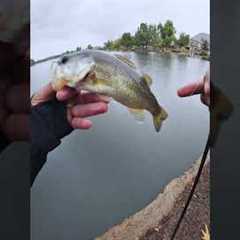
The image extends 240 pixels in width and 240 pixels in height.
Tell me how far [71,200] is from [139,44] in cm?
90

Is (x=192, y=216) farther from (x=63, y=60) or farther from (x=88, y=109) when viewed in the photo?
(x=63, y=60)

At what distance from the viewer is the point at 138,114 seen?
3.09m

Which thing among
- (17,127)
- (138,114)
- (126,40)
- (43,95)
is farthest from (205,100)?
(17,127)

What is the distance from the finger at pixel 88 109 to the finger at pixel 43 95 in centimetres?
15

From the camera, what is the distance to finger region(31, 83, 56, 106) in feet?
9.50

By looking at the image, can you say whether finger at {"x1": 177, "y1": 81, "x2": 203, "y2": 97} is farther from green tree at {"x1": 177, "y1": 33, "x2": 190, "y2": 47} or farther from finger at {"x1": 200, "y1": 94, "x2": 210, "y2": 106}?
green tree at {"x1": 177, "y1": 33, "x2": 190, "y2": 47}

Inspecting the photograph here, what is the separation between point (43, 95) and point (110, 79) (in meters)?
0.34

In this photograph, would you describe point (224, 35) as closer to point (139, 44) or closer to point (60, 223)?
point (139, 44)

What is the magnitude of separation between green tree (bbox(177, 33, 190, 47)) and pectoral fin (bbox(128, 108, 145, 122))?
50 cm


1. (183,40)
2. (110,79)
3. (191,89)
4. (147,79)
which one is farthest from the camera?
(183,40)

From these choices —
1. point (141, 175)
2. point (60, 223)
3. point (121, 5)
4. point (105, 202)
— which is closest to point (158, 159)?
point (141, 175)

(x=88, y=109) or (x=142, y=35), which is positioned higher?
(x=142, y=35)

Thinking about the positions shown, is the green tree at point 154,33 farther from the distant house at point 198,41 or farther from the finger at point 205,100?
the finger at point 205,100

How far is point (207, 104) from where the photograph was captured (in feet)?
10.7
